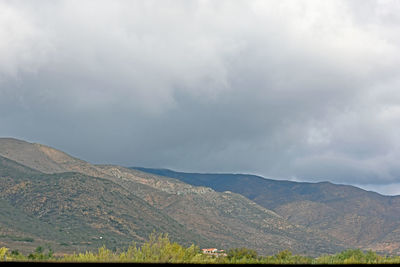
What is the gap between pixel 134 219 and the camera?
428ft

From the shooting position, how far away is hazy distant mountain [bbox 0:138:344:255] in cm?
11381

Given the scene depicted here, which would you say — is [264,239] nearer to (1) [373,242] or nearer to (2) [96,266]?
(1) [373,242]

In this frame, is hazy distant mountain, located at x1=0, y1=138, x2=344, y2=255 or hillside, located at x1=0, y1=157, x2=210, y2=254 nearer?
hillside, located at x1=0, y1=157, x2=210, y2=254

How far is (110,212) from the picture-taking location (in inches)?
5069

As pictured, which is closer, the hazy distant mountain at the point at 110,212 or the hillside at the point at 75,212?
the hillside at the point at 75,212

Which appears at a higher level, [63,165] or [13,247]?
[63,165]

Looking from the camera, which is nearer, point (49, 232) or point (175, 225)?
point (49, 232)

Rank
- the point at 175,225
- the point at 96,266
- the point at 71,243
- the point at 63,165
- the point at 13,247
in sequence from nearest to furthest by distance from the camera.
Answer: the point at 96,266 → the point at 13,247 → the point at 71,243 → the point at 175,225 → the point at 63,165

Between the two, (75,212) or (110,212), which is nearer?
(75,212)

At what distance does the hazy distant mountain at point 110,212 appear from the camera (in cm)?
11381

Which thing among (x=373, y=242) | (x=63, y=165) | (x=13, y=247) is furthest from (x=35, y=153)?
(x=373, y=242)

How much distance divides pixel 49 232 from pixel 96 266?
10654 cm

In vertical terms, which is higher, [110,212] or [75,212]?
[110,212]

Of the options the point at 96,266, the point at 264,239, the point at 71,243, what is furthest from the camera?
the point at 264,239
